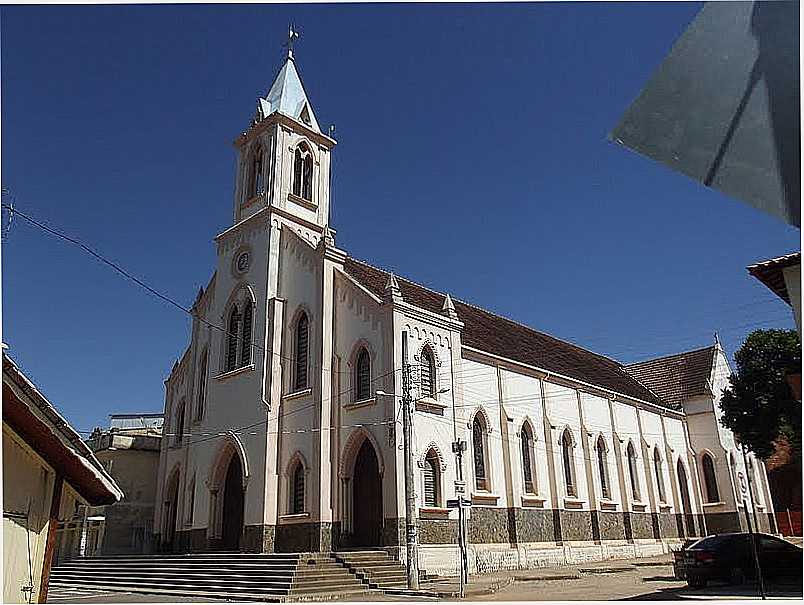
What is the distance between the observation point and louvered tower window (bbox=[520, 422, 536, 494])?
24.9 m

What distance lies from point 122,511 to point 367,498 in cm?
1336

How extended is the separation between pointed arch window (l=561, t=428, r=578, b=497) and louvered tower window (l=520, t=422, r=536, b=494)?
88.8 inches

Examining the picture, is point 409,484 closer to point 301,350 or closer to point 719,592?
point 301,350

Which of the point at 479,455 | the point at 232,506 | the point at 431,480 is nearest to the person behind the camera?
the point at 431,480

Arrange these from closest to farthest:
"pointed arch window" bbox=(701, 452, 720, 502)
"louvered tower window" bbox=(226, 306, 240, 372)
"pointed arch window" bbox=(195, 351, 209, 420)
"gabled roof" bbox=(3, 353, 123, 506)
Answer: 1. "gabled roof" bbox=(3, 353, 123, 506)
2. "louvered tower window" bbox=(226, 306, 240, 372)
3. "pointed arch window" bbox=(195, 351, 209, 420)
4. "pointed arch window" bbox=(701, 452, 720, 502)

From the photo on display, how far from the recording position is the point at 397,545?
19.0 m

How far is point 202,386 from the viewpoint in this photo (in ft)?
90.5

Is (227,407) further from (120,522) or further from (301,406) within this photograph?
(120,522)

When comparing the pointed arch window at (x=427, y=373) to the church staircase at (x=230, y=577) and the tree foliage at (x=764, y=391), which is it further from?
the tree foliage at (x=764, y=391)

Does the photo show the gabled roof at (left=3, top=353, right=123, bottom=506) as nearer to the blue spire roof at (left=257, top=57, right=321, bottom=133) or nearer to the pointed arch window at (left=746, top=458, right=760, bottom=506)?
the blue spire roof at (left=257, top=57, right=321, bottom=133)

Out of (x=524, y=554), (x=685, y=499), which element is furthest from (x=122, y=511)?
(x=685, y=499)

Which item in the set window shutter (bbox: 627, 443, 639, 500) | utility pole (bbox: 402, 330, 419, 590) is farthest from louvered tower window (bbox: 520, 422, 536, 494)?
window shutter (bbox: 627, 443, 639, 500)

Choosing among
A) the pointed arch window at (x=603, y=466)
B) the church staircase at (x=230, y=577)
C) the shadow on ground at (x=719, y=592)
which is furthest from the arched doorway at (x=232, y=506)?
the pointed arch window at (x=603, y=466)

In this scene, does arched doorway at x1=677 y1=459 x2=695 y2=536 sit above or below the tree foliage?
below
